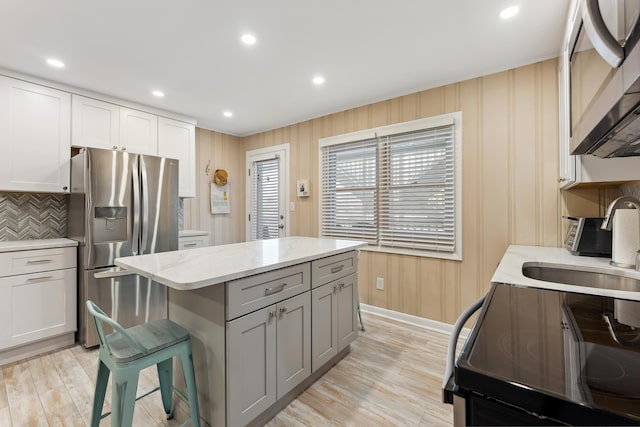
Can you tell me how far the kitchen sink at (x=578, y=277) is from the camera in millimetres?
1370

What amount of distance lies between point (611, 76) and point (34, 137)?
3.89 meters

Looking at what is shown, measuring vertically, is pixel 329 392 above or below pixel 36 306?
below

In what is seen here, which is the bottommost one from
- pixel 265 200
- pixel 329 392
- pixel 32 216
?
pixel 329 392

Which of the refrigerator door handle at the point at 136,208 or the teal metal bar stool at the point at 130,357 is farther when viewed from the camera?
the refrigerator door handle at the point at 136,208

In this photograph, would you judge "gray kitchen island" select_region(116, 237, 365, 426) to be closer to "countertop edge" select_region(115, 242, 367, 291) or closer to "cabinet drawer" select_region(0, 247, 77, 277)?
"countertop edge" select_region(115, 242, 367, 291)

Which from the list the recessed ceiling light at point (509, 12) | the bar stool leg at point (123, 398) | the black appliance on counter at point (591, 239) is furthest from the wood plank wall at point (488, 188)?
the bar stool leg at point (123, 398)

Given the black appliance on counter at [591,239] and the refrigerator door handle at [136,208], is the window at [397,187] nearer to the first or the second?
the black appliance on counter at [591,239]

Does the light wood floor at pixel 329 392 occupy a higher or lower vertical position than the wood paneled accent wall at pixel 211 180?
lower

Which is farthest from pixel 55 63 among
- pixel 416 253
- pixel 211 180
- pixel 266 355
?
pixel 416 253

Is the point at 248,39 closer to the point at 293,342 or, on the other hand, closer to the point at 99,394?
the point at 293,342

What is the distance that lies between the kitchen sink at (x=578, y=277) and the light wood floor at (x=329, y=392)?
3.33 feet

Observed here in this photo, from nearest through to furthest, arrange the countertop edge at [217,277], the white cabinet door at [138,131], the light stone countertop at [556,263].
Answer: the light stone countertop at [556,263] < the countertop edge at [217,277] < the white cabinet door at [138,131]

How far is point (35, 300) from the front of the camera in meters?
2.45

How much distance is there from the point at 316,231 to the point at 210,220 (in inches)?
68.6
